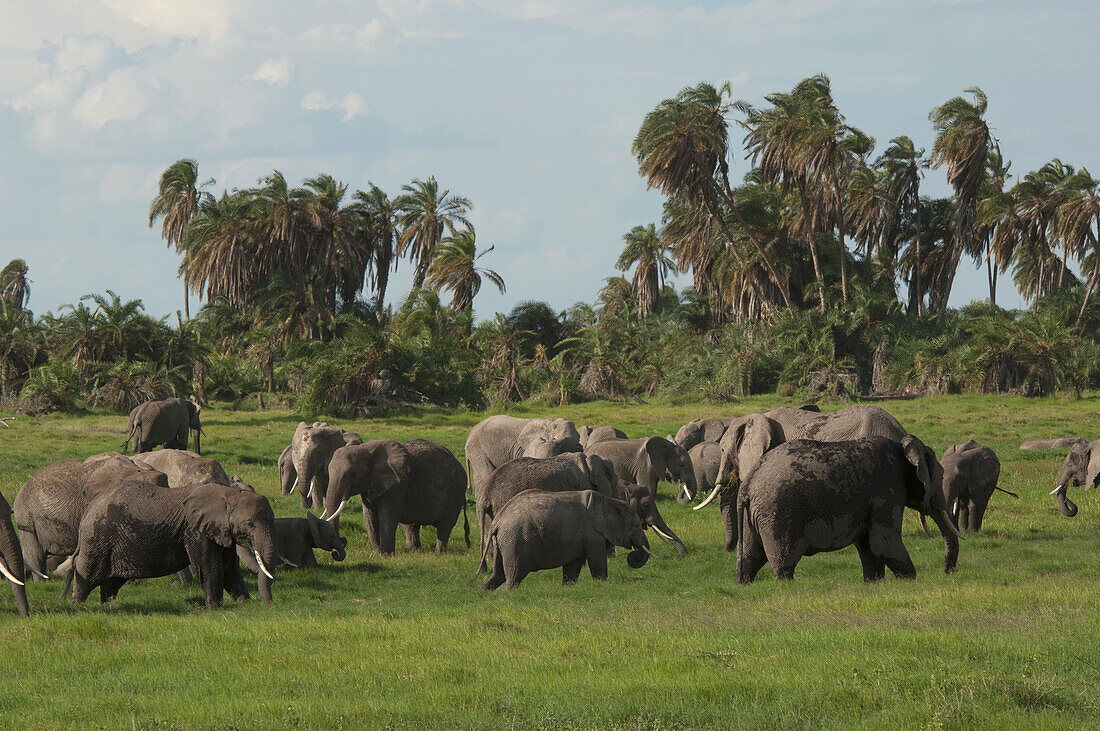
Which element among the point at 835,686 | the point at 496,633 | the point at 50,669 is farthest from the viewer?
the point at 496,633

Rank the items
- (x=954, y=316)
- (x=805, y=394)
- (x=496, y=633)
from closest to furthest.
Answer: (x=496, y=633) → (x=805, y=394) → (x=954, y=316)

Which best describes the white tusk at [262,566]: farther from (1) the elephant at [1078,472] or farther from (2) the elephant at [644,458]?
(1) the elephant at [1078,472]

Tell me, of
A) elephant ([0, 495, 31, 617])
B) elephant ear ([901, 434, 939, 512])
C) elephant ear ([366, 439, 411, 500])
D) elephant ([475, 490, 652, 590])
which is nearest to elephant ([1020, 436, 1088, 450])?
elephant ear ([901, 434, 939, 512])

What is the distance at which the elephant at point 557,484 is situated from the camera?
15.1 m

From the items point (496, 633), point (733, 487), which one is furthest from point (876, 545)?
→ point (496, 633)

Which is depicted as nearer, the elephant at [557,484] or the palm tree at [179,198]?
the elephant at [557,484]

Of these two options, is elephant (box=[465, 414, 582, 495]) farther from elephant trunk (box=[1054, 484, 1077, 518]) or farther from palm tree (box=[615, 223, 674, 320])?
palm tree (box=[615, 223, 674, 320])

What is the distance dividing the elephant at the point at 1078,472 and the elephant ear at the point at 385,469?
10958 mm

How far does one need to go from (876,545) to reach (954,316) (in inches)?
2030

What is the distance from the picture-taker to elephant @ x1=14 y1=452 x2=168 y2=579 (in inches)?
541

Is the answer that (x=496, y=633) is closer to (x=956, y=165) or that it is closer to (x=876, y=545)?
(x=876, y=545)

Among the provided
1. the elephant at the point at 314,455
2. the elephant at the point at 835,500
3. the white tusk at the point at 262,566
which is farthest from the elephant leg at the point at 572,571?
the elephant at the point at 314,455

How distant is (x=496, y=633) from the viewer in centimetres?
1012

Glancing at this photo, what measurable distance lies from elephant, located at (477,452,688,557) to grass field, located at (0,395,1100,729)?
0.69 m
